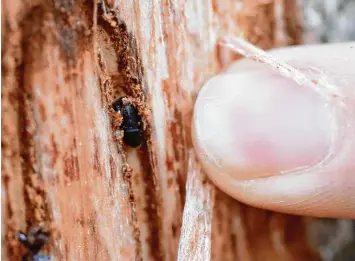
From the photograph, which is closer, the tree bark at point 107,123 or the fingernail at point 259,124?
the tree bark at point 107,123

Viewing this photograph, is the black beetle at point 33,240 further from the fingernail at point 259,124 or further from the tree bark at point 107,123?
the fingernail at point 259,124

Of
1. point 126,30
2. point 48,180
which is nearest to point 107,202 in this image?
point 48,180

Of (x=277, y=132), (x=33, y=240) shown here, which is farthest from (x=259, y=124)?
(x=33, y=240)

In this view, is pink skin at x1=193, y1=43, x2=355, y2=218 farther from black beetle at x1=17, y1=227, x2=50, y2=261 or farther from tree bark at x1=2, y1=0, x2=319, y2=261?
black beetle at x1=17, y1=227, x2=50, y2=261

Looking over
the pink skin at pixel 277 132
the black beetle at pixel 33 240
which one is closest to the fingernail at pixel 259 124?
the pink skin at pixel 277 132

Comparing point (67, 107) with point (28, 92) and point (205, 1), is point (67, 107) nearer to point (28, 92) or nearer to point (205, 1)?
point (28, 92)

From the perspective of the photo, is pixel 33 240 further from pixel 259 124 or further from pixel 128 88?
pixel 259 124
